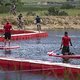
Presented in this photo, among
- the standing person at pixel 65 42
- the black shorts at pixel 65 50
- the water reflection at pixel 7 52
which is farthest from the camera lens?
the water reflection at pixel 7 52

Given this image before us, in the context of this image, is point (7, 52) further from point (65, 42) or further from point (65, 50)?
point (65, 42)

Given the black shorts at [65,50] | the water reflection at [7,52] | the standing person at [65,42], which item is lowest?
the water reflection at [7,52]

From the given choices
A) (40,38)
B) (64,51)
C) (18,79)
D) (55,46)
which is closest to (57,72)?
(18,79)

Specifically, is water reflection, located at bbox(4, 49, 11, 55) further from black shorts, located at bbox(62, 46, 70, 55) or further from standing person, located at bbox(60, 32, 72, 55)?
standing person, located at bbox(60, 32, 72, 55)

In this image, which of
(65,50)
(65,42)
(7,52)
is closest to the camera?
(65,42)

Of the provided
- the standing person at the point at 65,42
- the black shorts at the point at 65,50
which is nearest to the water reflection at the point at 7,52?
the black shorts at the point at 65,50

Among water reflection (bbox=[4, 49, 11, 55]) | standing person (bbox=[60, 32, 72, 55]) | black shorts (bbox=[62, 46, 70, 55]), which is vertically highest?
standing person (bbox=[60, 32, 72, 55])

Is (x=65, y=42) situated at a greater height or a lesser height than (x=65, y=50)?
greater

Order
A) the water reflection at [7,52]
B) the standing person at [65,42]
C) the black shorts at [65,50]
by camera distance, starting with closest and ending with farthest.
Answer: the standing person at [65,42] < the black shorts at [65,50] < the water reflection at [7,52]

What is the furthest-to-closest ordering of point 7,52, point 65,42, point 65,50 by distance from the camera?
point 7,52
point 65,50
point 65,42

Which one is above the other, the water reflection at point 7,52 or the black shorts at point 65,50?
the black shorts at point 65,50

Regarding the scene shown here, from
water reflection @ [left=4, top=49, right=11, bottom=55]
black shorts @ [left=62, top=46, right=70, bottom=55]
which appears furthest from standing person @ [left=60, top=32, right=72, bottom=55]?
water reflection @ [left=4, top=49, right=11, bottom=55]

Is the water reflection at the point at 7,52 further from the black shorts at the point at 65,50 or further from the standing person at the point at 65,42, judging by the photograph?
the standing person at the point at 65,42

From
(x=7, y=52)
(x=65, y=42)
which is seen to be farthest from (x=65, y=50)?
(x=7, y=52)
